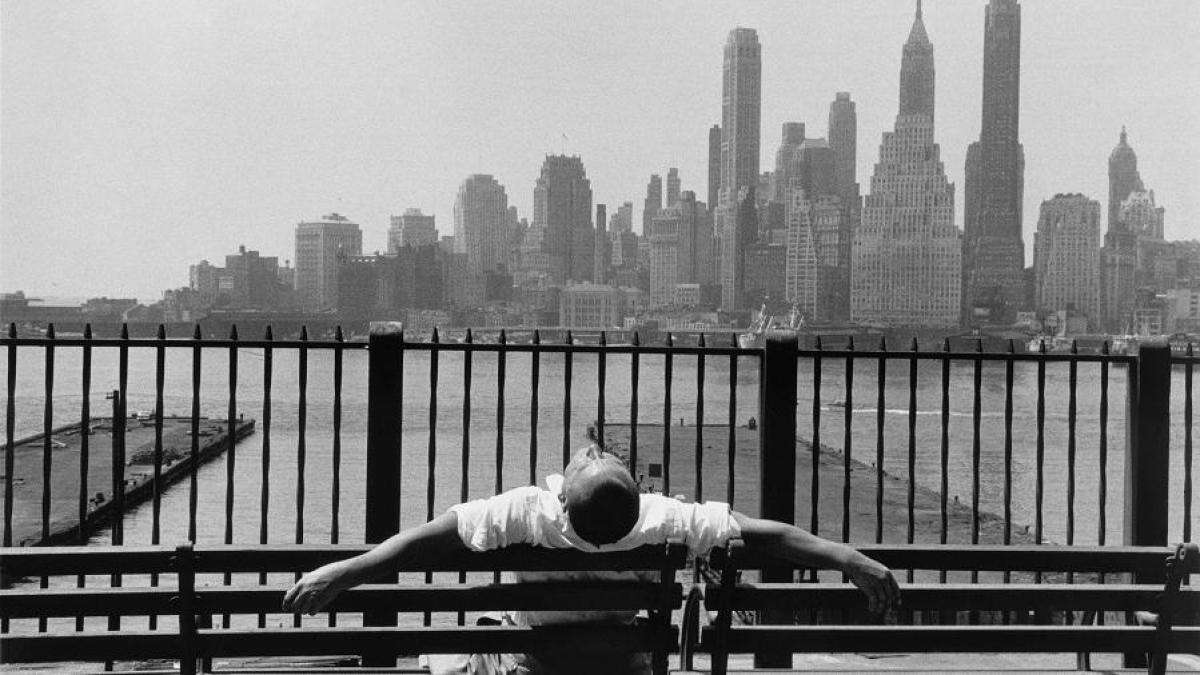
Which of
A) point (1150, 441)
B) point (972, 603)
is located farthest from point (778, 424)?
point (972, 603)

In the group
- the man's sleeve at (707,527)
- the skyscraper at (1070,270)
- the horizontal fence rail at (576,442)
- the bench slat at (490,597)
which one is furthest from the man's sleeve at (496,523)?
the skyscraper at (1070,270)

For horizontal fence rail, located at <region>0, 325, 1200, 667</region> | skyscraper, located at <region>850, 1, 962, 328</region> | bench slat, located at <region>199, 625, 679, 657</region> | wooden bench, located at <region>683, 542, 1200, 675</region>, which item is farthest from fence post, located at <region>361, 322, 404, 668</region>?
skyscraper, located at <region>850, 1, 962, 328</region>

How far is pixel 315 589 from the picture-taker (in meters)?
2.84

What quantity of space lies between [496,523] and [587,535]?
231 mm

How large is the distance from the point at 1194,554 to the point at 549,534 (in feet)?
5.86

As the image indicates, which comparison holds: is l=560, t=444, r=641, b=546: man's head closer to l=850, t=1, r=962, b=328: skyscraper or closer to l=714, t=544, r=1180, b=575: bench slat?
l=714, t=544, r=1180, b=575: bench slat

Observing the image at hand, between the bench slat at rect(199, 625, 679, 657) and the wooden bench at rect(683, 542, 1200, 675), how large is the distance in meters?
0.16

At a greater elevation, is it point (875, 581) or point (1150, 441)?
point (1150, 441)

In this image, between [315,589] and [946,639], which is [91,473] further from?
[946,639]

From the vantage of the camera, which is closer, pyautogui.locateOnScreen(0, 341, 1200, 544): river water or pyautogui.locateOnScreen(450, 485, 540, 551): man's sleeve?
pyautogui.locateOnScreen(450, 485, 540, 551): man's sleeve

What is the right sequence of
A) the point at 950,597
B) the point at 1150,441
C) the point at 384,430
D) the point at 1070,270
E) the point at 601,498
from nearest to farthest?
the point at 601,498
the point at 950,597
the point at 384,430
the point at 1150,441
the point at 1070,270

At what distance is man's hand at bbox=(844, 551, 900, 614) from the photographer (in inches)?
119

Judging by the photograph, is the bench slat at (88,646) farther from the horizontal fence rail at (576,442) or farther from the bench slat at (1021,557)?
the bench slat at (1021,557)

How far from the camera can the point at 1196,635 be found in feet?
11.2
